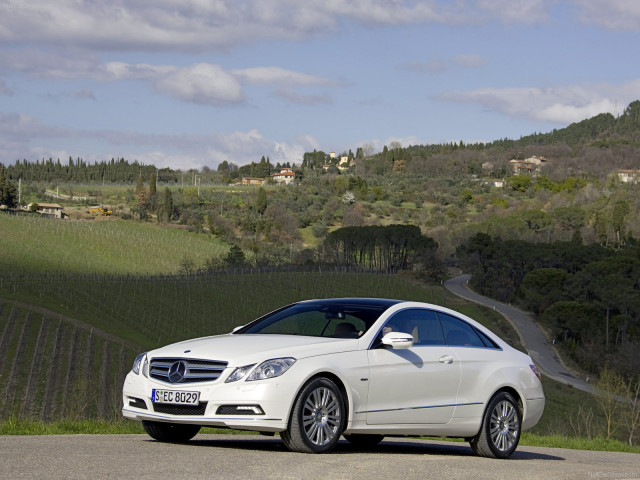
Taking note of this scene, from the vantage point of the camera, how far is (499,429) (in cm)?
1003

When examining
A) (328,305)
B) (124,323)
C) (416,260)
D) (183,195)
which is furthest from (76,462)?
(183,195)

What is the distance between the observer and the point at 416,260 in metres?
122

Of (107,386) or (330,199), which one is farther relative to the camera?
(330,199)

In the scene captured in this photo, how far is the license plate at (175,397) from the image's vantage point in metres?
8.05

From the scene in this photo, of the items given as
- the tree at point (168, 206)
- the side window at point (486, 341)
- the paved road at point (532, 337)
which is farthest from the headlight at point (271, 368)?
the tree at point (168, 206)

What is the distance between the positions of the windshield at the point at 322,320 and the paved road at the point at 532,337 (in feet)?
221

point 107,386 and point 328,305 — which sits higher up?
point 328,305

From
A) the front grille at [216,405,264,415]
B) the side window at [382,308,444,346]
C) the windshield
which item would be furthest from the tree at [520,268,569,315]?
the front grille at [216,405,264,415]

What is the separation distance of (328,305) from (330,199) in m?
186

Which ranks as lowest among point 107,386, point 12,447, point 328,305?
point 107,386

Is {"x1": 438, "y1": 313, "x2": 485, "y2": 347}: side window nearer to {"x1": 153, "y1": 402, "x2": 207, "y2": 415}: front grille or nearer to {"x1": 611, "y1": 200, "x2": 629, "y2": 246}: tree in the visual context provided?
{"x1": 153, "y1": 402, "x2": 207, "y2": 415}: front grille

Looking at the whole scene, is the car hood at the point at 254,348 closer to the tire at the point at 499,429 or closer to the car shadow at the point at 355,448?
the car shadow at the point at 355,448

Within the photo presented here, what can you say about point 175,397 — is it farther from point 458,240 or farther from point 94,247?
point 458,240

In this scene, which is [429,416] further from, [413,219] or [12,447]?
[413,219]
